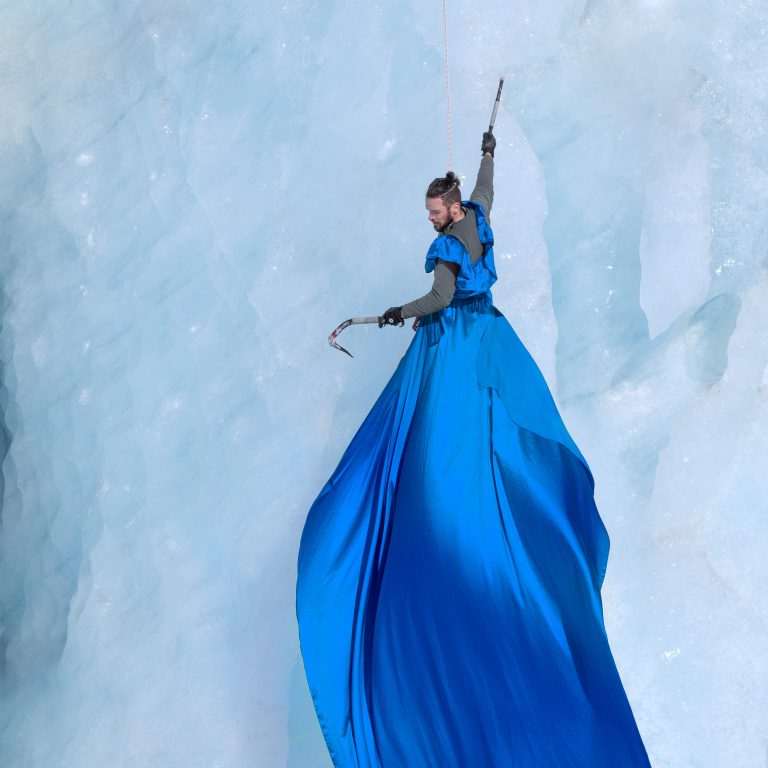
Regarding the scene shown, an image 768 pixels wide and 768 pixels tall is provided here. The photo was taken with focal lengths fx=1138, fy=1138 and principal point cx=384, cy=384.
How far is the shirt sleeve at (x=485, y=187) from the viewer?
7.42ft

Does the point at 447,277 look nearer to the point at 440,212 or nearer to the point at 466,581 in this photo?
the point at 440,212

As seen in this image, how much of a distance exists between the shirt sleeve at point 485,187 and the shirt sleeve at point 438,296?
17cm

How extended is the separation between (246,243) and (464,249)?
33.9 inches

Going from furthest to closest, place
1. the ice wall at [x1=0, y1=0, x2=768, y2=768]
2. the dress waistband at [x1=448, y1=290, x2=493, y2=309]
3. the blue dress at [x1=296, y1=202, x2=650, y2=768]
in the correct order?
the ice wall at [x1=0, y1=0, x2=768, y2=768], the dress waistband at [x1=448, y1=290, x2=493, y2=309], the blue dress at [x1=296, y1=202, x2=650, y2=768]

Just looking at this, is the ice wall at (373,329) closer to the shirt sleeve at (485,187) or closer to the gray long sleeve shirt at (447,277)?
the shirt sleeve at (485,187)

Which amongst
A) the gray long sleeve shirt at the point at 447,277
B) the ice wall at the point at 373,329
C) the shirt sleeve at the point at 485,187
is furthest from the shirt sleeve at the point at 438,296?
the ice wall at the point at 373,329

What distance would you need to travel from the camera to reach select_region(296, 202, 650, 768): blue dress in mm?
2119

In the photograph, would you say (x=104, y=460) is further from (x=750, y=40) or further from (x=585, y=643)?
(x=750, y=40)

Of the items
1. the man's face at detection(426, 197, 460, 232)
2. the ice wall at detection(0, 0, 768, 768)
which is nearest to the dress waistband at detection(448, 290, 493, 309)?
the man's face at detection(426, 197, 460, 232)

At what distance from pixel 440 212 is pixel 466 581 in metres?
0.70

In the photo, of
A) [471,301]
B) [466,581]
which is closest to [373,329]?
[471,301]

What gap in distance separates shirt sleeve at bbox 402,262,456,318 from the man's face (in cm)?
9

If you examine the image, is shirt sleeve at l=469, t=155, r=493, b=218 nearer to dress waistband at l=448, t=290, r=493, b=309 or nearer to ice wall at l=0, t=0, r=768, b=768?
dress waistband at l=448, t=290, r=493, b=309

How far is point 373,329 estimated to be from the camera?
109 inches
